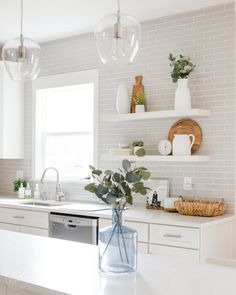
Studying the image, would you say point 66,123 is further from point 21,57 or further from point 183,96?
point 21,57

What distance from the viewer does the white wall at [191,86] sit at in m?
3.96

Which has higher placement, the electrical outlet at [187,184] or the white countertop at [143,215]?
the electrical outlet at [187,184]

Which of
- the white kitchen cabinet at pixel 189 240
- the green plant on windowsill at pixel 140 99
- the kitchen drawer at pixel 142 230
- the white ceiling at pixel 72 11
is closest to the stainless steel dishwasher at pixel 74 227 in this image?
the kitchen drawer at pixel 142 230

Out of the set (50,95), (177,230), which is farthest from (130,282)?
(50,95)

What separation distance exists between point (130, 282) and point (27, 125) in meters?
4.07

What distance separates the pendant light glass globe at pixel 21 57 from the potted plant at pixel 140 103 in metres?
1.89

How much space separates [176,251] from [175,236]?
4.4 inches

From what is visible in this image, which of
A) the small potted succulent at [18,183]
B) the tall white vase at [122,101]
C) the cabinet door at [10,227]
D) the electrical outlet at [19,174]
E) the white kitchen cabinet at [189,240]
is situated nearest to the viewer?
the white kitchen cabinet at [189,240]

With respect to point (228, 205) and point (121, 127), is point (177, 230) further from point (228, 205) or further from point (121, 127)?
point (121, 127)

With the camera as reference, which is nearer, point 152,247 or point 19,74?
point 19,74

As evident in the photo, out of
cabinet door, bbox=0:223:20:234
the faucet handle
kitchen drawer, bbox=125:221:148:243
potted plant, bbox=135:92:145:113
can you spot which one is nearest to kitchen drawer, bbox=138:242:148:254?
kitchen drawer, bbox=125:221:148:243

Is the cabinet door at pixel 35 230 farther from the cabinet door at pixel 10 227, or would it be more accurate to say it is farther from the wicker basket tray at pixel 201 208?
the wicker basket tray at pixel 201 208

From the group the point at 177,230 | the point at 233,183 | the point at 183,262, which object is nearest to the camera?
the point at 183,262

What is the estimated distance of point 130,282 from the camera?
175 cm
